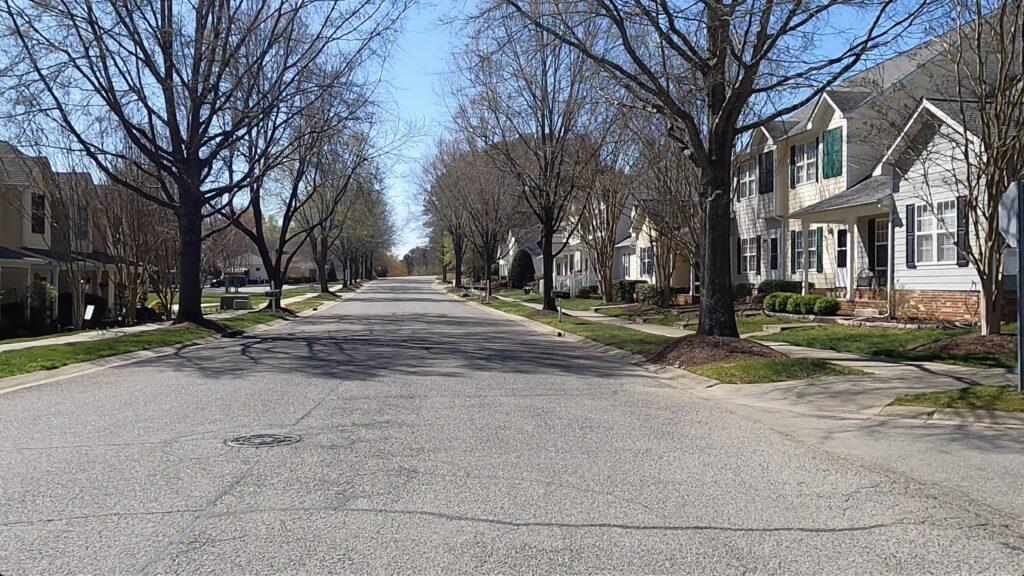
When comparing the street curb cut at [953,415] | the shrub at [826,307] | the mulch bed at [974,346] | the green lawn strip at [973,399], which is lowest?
the street curb cut at [953,415]

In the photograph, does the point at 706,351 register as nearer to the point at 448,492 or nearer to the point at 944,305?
the point at 944,305

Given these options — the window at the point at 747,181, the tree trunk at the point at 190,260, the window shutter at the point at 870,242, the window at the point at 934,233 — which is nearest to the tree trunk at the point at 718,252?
the window at the point at 934,233

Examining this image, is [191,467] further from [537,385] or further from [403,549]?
[537,385]

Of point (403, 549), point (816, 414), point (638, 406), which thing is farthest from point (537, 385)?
point (403, 549)

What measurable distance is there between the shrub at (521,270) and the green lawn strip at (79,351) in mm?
54203

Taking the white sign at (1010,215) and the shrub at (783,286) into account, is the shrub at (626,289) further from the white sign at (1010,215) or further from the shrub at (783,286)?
the white sign at (1010,215)

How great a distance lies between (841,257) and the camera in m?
28.6

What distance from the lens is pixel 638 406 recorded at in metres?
11.8

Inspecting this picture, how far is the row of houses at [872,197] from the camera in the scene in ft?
66.0

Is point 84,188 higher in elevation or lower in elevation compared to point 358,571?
higher

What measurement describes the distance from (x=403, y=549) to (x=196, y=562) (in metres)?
1.22

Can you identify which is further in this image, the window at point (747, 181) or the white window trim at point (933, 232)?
the window at point (747, 181)

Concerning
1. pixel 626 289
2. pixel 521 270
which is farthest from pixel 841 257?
pixel 521 270

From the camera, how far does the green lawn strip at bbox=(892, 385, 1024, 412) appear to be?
1075cm
